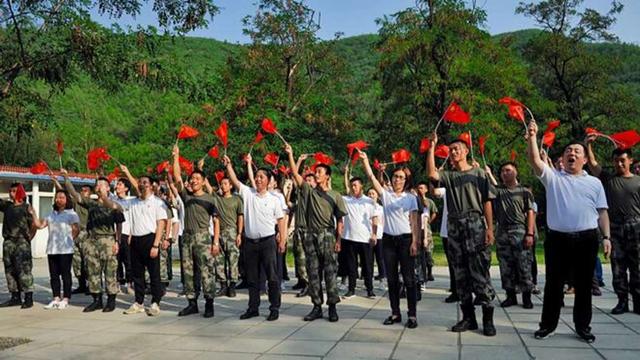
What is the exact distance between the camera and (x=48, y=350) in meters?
5.36

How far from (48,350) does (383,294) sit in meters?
5.03

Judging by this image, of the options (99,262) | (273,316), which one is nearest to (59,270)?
(99,262)

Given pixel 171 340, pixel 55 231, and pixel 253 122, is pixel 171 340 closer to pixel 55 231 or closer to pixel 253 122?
pixel 55 231

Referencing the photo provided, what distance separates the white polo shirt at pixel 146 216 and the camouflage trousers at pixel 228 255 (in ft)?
4.06

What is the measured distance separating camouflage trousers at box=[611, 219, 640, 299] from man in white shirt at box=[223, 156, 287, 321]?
4.14 m

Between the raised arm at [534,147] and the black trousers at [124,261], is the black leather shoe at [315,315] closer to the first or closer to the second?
the raised arm at [534,147]

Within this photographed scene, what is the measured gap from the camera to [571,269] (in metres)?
5.31

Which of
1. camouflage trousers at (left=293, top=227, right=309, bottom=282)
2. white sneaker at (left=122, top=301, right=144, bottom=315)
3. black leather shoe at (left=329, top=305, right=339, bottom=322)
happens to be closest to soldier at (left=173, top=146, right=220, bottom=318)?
white sneaker at (left=122, top=301, right=144, bottom=315)

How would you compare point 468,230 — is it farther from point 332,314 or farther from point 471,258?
point 332,314

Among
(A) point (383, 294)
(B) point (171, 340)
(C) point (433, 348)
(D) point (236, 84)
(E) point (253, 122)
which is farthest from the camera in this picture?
(D) point (236, 84)

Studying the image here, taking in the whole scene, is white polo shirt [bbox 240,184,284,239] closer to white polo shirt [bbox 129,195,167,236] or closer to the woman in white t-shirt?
white polo shirt [bbox 129,195,167,236]

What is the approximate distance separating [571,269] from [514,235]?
76.0 inches

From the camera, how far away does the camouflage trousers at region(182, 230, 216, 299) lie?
714cm

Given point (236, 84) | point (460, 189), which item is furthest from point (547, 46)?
point (460, 189)
